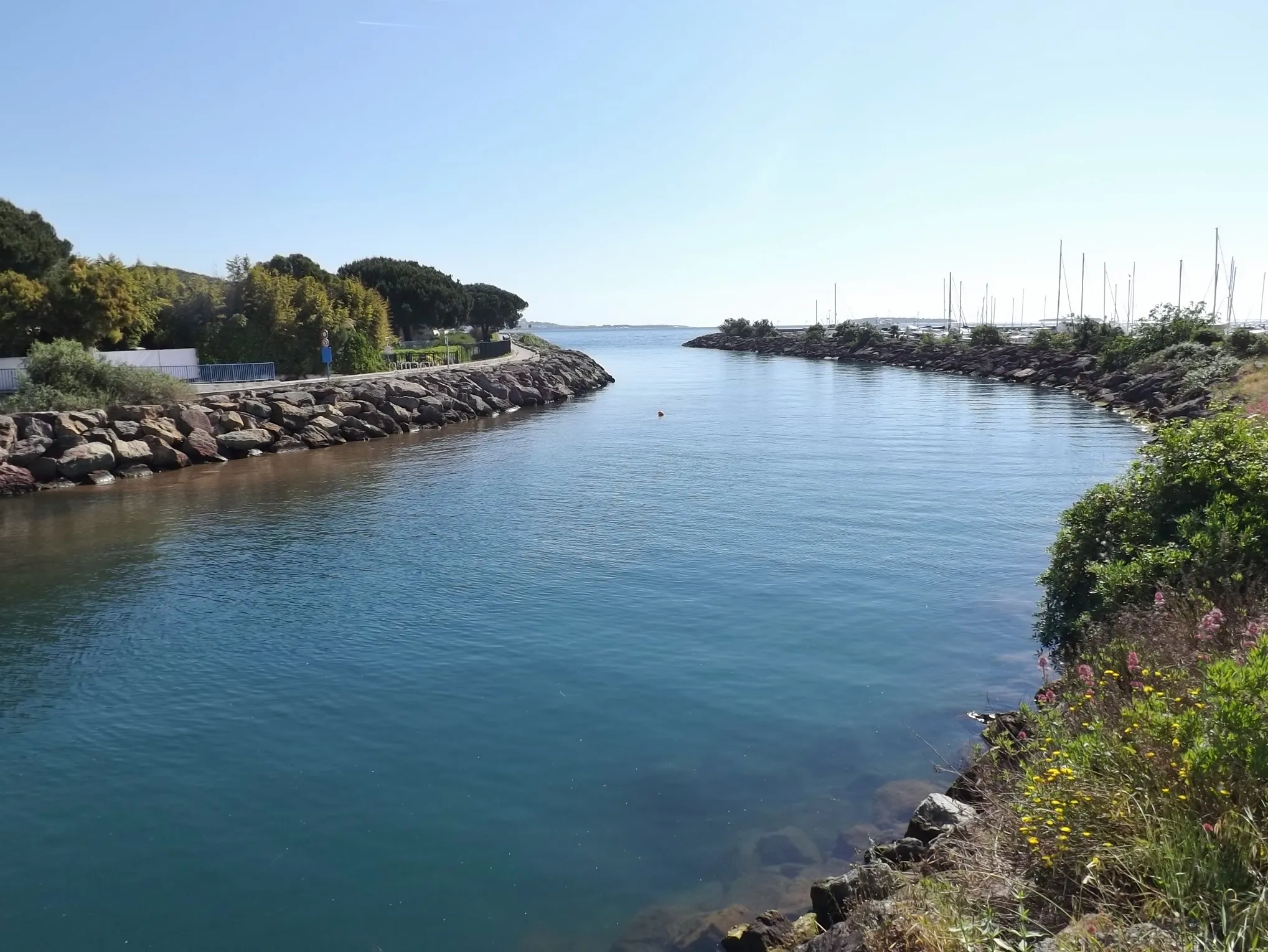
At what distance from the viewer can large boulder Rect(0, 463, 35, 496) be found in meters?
30.8

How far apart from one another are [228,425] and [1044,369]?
60224mm

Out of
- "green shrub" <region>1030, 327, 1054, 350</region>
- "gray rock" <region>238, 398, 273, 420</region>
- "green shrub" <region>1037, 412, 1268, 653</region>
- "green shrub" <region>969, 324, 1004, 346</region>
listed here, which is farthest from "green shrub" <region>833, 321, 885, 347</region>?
"green shrub" <region>1037, 412, 1268, 653</region>

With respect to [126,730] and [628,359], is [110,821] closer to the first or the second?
[126,730]

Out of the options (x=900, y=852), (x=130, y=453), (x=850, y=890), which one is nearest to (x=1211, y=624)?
(x=900, y=852)

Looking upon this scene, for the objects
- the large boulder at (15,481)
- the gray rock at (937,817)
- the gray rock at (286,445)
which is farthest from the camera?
the gray rock at (286,445)

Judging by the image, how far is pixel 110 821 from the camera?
1048 centimetres

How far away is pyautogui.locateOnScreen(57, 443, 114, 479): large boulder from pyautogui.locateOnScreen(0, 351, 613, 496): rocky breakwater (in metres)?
0.03

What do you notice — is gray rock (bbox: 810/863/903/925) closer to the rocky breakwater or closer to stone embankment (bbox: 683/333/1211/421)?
the rocky breakwater

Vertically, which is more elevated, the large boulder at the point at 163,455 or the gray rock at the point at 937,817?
the large boulder at the point at 163,455

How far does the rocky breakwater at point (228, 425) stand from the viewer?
32.6m

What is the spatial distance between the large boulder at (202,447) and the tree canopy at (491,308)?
7547 cm

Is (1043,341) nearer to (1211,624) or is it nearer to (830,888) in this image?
(1211,624)

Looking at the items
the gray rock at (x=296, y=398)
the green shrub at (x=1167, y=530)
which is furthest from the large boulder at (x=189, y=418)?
the green shrub at (x=1167, y=530)

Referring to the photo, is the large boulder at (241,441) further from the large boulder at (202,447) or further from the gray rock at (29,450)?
the gray rock at (29,450)
